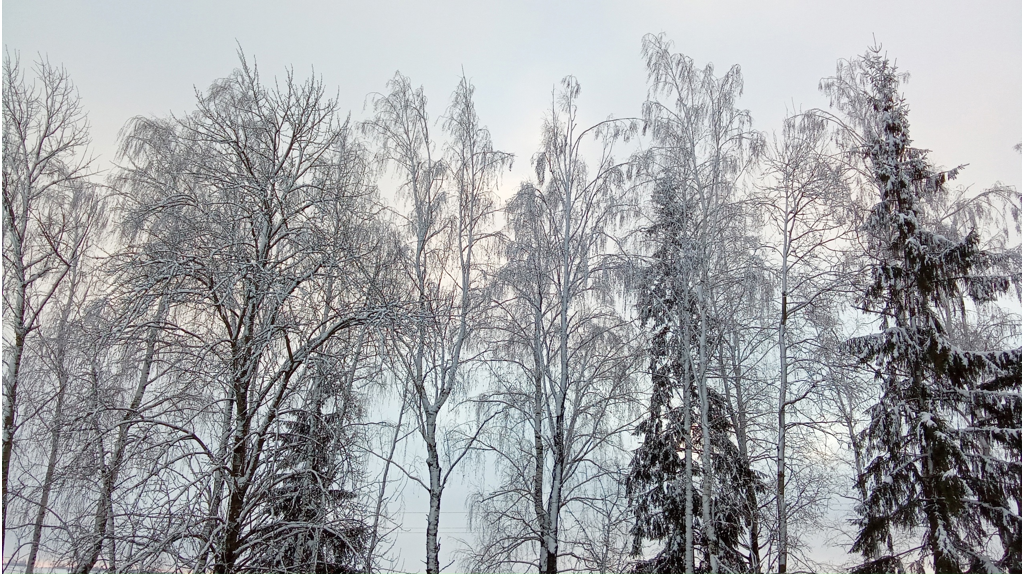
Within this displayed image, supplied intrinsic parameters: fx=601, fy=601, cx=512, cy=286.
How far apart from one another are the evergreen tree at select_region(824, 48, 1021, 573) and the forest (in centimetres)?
3

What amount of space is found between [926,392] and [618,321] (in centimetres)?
412

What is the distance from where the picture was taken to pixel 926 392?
784 cm

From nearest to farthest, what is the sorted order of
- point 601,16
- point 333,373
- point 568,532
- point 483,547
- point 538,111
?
point 333,373 < point 483,547 < point 568,532 < point 538,111 < point 601,16

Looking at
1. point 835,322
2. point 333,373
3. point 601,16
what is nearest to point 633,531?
point 835,322

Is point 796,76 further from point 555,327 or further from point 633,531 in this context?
point 633,531

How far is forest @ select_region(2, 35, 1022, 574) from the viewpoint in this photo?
24.0ft

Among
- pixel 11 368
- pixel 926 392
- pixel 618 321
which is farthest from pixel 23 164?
pixel 926 392

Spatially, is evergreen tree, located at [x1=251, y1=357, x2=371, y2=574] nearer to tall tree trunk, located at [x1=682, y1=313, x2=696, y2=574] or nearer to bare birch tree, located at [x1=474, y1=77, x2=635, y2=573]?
bare birch tree, located at [x1=474, y1=77, x2=635, y2=573]

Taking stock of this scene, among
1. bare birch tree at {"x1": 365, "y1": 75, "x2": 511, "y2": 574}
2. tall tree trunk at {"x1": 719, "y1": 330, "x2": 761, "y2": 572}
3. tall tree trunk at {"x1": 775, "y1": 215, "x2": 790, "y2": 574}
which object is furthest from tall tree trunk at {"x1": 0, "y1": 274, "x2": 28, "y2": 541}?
tall tree trunk at {"x1": 775, "y1": 215, "x2": 790, "y2": 574}

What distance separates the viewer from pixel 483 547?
28.1 ft

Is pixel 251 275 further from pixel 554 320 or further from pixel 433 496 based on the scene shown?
pixel 554 320

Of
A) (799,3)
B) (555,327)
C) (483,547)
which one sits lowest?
(483,547)

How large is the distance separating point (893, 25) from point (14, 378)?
42.9ft

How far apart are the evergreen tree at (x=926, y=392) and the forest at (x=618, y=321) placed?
0.03 meters
